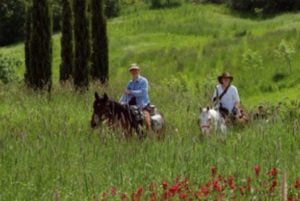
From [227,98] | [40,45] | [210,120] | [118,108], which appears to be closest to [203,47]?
[40,45]

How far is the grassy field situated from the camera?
27.1 feet

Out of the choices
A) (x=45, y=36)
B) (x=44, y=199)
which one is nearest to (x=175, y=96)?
(x=45, y=36)

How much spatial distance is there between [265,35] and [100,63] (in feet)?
38.9

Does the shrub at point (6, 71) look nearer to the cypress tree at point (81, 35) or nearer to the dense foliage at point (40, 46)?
the dense foliage at point (40, 46)

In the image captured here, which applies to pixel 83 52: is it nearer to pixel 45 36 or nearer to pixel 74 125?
pixel 45 36

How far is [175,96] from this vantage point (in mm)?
20297

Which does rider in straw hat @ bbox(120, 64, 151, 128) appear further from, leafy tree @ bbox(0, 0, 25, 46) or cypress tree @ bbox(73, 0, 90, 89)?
leafy tree @ bbox(0, 0, 25, 46)

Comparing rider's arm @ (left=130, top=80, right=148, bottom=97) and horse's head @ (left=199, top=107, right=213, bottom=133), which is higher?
rider's arm @ (left=130, top=80, right=148, bottom=97)

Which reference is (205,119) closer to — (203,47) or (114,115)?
(114,115)

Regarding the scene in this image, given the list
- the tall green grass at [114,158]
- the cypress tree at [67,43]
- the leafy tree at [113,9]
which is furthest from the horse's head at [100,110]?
the leafy tree at [113,9]

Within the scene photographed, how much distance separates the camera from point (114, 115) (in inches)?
499

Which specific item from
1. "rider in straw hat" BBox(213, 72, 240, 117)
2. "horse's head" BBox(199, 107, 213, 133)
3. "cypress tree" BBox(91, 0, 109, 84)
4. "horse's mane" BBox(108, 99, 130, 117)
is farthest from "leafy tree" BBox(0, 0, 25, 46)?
"horse's head" BBox(199, 107, 213, 133)

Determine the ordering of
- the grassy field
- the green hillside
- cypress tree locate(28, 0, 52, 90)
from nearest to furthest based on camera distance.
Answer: the grassy field < cypress tree locate(28, 0, 52, 90) < the green hillside

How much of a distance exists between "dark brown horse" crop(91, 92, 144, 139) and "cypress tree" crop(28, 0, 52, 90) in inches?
406
